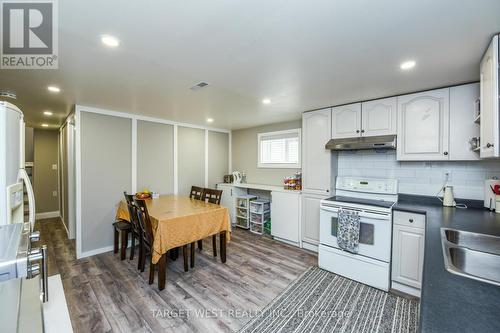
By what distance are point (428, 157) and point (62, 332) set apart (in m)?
3.28

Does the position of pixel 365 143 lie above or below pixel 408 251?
above

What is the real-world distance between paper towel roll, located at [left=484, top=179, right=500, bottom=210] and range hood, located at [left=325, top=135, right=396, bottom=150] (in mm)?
914

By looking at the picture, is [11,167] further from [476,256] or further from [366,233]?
[366,233]

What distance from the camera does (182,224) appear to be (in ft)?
8.00

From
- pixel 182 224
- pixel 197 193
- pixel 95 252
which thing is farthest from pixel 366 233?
pixel 95 252

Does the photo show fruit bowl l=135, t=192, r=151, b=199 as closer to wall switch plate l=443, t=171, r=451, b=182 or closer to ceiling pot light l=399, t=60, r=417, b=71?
ceiling pot light l=399, t=60, r=417, b=71

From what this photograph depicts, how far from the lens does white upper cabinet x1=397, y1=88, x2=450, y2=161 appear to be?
2346 mm

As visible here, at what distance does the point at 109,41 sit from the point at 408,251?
3.28 metres

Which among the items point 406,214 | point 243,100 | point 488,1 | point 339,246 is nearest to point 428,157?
point 406,214

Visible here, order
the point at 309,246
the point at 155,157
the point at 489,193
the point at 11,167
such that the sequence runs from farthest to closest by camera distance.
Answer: the point at 155,157
the point at 309,246
the point at 489,193
the point at 11,167

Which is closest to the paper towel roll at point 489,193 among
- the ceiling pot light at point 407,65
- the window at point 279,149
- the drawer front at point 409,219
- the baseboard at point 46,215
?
the drawer front at point 409,219

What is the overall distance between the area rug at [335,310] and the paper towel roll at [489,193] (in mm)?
1277

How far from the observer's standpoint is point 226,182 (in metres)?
5.12

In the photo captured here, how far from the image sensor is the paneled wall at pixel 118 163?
3.21 meters
